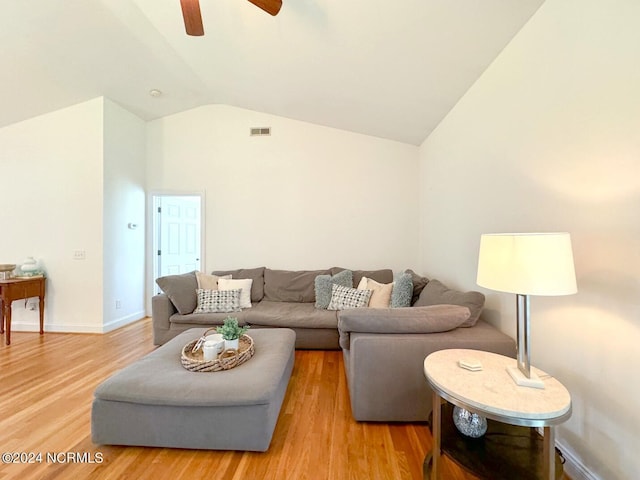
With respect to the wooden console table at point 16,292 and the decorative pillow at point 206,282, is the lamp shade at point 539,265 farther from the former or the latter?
the wooden console table at point 16,292

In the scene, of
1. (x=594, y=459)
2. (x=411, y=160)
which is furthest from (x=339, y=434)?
(x=411, y=160)

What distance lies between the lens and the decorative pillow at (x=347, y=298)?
3297 mm

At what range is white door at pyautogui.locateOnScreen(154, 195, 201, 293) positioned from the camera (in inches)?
175

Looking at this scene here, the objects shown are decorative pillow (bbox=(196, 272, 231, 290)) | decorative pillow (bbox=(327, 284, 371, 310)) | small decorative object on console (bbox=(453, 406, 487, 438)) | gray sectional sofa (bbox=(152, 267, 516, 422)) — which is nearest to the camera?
small decorative object on console (bbox=(453, 406, 487, 438))

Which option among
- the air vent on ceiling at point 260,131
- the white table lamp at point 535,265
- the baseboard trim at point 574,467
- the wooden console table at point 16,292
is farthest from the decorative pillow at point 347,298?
the wooden console table at point 16,292

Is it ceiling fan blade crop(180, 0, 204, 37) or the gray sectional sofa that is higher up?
ceiling fan blade crop(180, 0, 204, 37)

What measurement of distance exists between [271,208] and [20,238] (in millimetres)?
3240

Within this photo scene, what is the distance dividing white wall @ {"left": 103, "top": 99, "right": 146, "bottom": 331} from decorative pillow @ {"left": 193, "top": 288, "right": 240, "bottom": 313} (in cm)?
137

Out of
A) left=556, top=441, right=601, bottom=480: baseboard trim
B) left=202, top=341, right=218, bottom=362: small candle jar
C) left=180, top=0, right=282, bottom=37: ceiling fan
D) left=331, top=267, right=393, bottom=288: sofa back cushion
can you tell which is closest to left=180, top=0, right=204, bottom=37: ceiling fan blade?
left=180, top=0, right=282, bottom=37: ceiling fan

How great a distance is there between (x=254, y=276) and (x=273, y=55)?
2603mm

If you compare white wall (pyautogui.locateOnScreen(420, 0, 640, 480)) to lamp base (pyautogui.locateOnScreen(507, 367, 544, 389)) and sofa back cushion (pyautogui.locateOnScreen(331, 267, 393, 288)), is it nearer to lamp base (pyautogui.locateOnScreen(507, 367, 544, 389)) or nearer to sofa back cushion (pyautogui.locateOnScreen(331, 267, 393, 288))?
lamp base (pyautogui.locateOnScreen(507, 367, 544, 389))

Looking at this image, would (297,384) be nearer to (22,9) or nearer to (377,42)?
(377,42)

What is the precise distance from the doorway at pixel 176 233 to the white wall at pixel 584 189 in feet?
12.9

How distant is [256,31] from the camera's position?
246 centimetres
